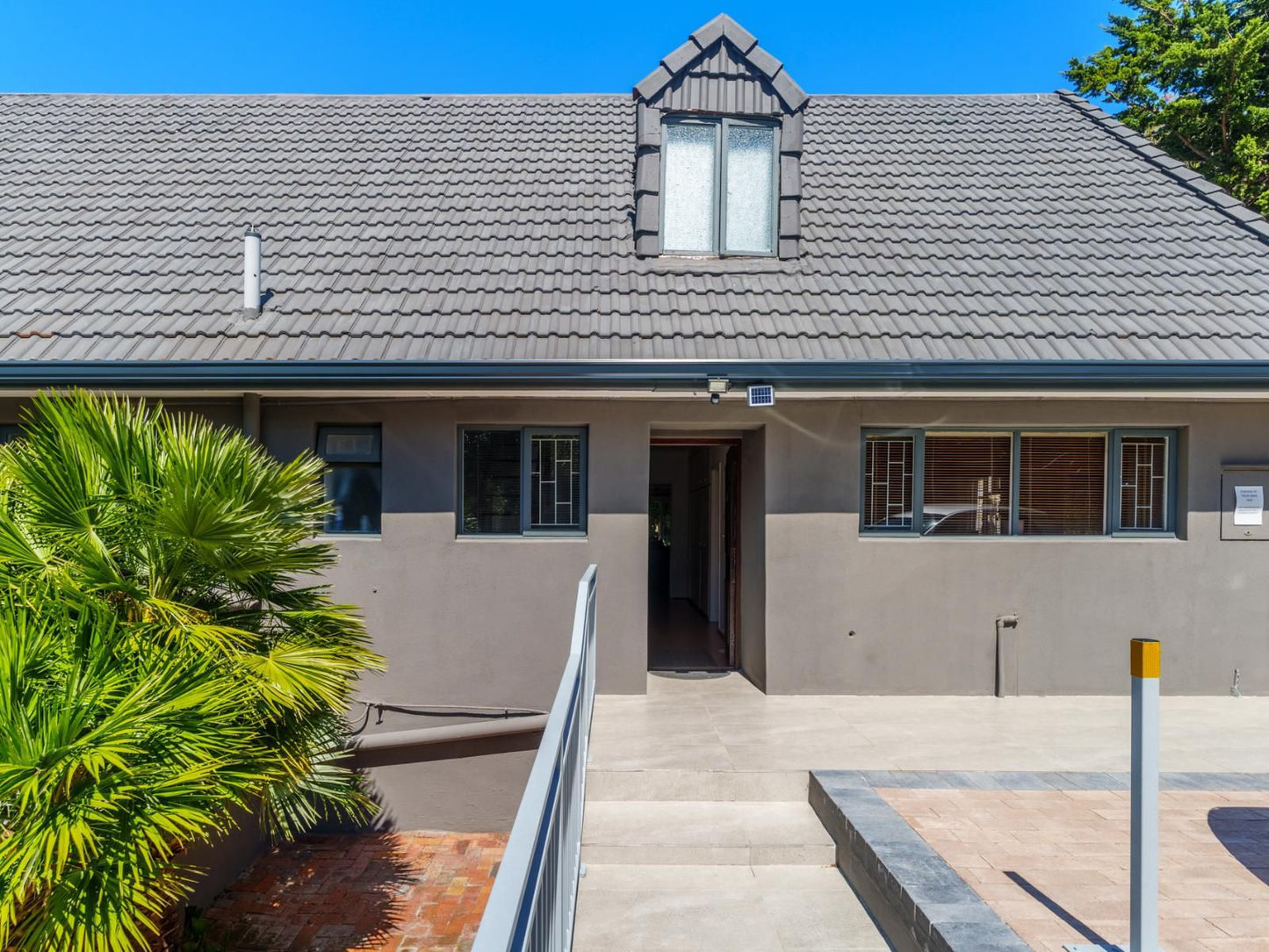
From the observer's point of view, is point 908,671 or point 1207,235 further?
point 1207,235

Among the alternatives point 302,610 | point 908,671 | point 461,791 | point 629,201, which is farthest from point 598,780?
point 629,201

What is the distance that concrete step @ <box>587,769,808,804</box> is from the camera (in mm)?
5121

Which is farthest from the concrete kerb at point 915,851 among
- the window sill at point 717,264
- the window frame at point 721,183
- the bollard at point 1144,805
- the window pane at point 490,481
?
the window frame at point 721,183

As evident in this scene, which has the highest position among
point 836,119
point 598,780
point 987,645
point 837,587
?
point 836,119

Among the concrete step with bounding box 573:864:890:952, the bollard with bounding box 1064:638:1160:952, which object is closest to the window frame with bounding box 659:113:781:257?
the concrete step with bounding box 573:864:890:952

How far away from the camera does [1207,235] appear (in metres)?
8.25

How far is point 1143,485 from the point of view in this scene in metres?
7.23

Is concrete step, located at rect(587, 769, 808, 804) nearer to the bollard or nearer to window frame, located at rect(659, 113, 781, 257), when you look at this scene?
the bollard

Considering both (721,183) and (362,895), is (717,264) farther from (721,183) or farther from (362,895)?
(362,895)

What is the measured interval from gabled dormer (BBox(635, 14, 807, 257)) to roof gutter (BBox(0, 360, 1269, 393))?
2006 millimetres

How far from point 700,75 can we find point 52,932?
7.98 meters

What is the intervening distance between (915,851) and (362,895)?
14.7 ft

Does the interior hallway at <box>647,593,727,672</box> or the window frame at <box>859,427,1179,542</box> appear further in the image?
the interior hallway at <box>647,593,727,672</box>

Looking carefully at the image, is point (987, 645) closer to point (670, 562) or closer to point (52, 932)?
point (52, 932)
